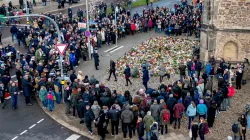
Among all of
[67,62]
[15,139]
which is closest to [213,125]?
[15,139]

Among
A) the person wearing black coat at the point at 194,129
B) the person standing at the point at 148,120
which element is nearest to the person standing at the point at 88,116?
the person standing at the point at 148,120

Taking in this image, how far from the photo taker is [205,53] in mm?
25188

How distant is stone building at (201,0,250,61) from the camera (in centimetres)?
2380

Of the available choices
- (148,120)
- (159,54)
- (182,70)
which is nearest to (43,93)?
(148,120)

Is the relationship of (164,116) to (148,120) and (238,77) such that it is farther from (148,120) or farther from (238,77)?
(238,77)

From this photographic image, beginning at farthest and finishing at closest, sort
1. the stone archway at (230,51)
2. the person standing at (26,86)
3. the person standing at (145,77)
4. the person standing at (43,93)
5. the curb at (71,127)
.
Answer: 1. the stone archway at (230,51)
2. the person standing at (145,77)
3. the person standing at (26,86)
4. the person standing at (43,93)
5. the curb at (71,127)

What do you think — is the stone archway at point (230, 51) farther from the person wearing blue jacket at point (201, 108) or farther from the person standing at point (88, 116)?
the person standing at point (88, 116)

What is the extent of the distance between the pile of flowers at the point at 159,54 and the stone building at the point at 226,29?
224 centimetres

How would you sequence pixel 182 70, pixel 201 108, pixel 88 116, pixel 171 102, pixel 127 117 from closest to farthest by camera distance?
pixel 127 117 → pixel 88 116 → pixel 201 108 → pixel 171 102 → pixel 182 70

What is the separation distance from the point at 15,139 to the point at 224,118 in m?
9.55

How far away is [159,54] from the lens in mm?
27812

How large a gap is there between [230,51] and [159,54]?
4955 mm

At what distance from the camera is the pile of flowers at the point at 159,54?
26.0 meters

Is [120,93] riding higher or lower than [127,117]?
higher
